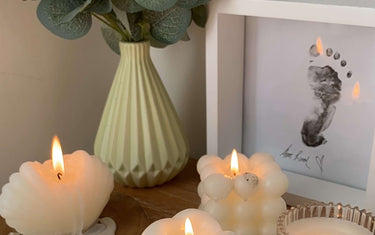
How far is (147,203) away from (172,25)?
0.21 meters

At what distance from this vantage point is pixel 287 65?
1.97 feet

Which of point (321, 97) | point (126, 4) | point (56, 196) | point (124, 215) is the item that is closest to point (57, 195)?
point (56, 196)

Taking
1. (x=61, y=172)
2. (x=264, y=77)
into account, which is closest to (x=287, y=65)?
(x=264, y=77)

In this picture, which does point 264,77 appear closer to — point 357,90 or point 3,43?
point 357,90

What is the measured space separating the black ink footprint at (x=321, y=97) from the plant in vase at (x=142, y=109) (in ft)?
0.48

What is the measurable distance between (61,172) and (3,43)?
0.70 feet

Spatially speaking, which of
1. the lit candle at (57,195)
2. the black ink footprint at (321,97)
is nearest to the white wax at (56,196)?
the lit candle at (57,195)

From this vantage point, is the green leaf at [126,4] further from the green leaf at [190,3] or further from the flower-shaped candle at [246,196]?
the flower-shaped candle at [246,196]

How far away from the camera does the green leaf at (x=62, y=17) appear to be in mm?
521

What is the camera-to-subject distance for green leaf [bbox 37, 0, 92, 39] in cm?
52

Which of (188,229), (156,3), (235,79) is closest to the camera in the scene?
(188,229)

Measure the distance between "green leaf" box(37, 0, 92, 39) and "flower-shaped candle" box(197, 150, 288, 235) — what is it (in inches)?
8.2

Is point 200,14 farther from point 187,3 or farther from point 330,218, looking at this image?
point 330,218

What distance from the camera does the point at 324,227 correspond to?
456mm
